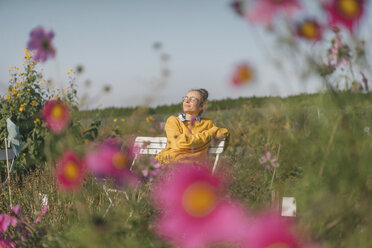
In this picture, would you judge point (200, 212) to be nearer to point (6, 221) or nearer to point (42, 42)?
point (42, 42)

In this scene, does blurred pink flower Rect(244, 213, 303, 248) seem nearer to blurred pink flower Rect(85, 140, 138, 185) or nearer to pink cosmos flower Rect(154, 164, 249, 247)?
pink cosmos flower Rect(154, 164, 249, 247)

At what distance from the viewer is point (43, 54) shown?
1.19m

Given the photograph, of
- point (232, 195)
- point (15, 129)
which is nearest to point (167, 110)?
point (15, 129)

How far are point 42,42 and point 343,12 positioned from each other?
0.93m

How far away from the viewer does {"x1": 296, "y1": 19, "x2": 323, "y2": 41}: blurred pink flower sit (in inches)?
43.4

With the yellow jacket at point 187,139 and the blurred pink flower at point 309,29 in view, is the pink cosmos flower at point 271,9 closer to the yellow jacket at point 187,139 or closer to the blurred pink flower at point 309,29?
the blurred pink flower at point 309,29

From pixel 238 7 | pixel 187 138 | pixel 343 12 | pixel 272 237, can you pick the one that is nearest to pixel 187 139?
pixel 187 138

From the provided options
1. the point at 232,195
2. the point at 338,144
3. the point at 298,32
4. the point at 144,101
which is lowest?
the point at 232,195

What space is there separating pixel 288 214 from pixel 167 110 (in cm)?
904

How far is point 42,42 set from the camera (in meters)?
1.17

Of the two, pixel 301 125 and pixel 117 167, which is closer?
pixel 117 167

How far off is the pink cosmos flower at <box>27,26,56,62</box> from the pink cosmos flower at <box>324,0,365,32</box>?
34.0 inches

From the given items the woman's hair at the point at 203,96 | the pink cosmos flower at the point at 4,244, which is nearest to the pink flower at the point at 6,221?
the pink cosmos flower at the point at 4,244

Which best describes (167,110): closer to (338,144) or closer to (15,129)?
(15,129)
